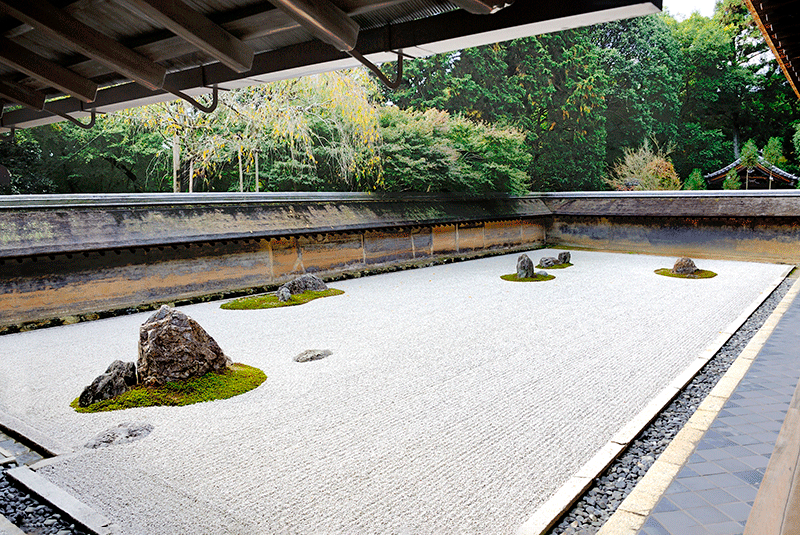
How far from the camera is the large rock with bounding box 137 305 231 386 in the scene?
16.6ft

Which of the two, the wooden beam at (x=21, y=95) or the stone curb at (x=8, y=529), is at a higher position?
the wooden beam at (x=21, y=95)

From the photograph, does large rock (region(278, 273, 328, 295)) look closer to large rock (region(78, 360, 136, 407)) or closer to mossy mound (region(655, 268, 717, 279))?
large rock (region(78, 360, 136, 407))

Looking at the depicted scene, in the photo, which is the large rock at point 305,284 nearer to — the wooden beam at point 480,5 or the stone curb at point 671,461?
the stone curb at point 671,461

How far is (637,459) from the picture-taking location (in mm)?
3625

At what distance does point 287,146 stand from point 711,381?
39.2 feet

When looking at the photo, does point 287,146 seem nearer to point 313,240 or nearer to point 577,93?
point 313,240

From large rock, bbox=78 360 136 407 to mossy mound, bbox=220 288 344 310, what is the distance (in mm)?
4058

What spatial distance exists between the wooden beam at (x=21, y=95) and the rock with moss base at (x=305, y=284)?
6.91 metres

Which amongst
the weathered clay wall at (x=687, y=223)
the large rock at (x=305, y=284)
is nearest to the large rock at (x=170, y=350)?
the large rock at (x=305, y=284)

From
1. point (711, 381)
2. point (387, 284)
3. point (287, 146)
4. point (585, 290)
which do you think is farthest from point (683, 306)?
point (287, 146)

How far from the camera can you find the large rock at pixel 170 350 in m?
5.06

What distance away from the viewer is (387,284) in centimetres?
1142

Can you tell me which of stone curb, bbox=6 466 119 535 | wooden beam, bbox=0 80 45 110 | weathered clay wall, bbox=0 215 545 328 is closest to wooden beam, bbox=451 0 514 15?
wooden beam, bbox=0 80 45 110

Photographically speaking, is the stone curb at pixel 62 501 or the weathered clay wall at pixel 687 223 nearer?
the stone curb at pixel 62 501
